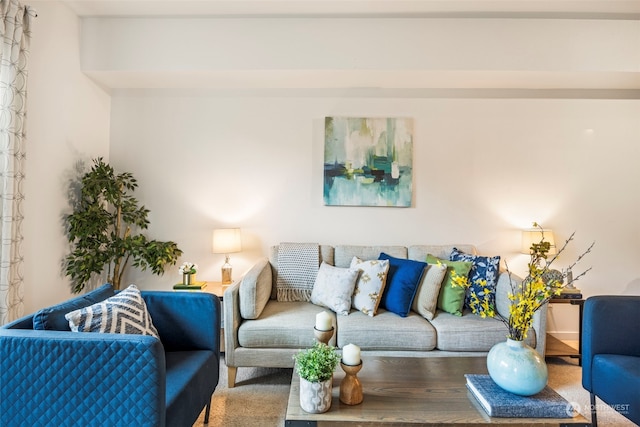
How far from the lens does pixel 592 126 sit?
9.82ft

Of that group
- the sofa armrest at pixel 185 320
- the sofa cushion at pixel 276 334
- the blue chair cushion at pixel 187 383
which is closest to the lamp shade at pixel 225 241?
the sofa cushion at pixel 276 334

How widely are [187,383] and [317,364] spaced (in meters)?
0.60

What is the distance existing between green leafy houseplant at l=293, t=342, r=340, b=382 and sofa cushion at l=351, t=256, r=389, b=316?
1018mm

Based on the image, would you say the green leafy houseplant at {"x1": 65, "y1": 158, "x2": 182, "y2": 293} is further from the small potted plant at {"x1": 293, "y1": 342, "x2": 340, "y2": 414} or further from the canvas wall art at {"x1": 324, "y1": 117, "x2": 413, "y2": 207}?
the small potted plant at {"x1": 293, "y1": 342, "x2": 340, "y2": 414}

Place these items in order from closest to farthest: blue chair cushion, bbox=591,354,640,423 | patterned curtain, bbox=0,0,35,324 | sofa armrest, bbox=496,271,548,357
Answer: blue chair cushion, bbox=591,354,640,423 → patterned curtain, bbox=0,0,35,324 → sofa armrest, bbox=496,271,548,357

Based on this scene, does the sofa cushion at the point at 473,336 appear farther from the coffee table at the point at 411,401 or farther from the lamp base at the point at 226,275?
the lamp base at the point at 226,275

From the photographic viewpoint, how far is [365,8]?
255cm

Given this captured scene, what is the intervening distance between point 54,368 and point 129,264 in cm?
206

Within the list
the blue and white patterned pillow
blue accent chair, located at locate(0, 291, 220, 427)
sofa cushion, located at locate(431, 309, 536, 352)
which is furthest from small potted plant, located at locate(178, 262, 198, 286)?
the blue and white patterned pillow

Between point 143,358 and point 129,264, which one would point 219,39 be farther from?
point 143,358

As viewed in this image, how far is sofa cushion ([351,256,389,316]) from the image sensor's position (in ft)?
7.66

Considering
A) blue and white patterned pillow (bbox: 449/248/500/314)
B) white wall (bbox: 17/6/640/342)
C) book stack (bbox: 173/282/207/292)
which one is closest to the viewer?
blue and white patterned pillow (bbox: 449/248/500/314)

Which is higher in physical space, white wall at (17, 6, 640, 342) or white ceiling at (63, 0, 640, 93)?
white ceiling at (63, 0, 640, 93)

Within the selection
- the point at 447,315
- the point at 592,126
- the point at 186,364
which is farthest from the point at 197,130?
the point at 592,126
